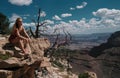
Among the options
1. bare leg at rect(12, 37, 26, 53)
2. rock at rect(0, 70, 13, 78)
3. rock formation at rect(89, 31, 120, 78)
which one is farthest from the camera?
rock formation at rect(89, 31, 120, 78)

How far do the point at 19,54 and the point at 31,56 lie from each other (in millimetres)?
944

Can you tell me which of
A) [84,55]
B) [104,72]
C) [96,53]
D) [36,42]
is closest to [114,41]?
[96,53]

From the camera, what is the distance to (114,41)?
190250 millimetres

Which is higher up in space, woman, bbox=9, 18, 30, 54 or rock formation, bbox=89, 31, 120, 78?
woman, bbox=9, 18, 30, 54

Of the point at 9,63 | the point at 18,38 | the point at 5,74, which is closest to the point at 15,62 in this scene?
the point at 9,63

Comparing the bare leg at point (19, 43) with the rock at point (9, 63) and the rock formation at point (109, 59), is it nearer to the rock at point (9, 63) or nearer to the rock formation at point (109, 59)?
the rock at point (9, 63)

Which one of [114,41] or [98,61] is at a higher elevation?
[114,41]

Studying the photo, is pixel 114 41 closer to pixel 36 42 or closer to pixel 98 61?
pixel 98 61

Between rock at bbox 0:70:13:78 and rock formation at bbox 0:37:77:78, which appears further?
rock formation at bbox 0:37:77:78

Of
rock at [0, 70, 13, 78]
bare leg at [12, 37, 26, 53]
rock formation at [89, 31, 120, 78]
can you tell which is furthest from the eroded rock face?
rock formation at [89, 31, 120, 78]

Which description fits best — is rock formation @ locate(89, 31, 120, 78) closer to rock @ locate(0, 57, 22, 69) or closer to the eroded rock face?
the eroded rock face

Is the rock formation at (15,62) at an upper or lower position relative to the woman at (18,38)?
lower

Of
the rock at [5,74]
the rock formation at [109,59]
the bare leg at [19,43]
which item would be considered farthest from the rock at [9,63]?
the rock formation at [109,59]

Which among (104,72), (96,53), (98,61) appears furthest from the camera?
(96,53)
